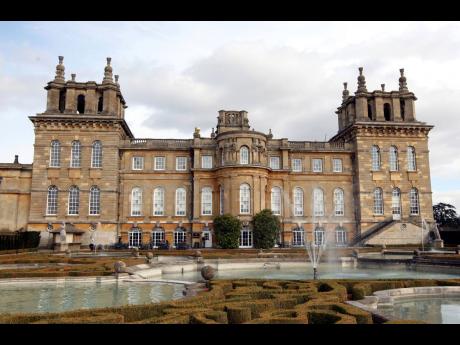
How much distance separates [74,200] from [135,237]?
6.78 m

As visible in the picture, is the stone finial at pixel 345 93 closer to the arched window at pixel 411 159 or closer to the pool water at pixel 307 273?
the arched window at pixel 411 159

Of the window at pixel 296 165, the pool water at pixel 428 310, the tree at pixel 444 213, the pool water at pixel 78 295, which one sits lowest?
the pool water at pixel 428 310

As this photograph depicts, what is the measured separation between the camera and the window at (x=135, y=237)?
133 ft

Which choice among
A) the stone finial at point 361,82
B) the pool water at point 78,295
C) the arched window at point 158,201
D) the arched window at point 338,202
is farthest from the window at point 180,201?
the pool water at point 78,295

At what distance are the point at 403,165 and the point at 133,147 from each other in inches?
1093

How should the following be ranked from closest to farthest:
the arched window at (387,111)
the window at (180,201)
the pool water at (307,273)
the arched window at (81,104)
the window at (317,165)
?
the pool water at (307,273) < the window at (180,201) < the arched window at (81,104) < the window at (317,165) < the arched window at (387,111)

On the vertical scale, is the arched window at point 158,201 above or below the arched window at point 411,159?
below

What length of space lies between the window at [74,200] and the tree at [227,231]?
1348 cm

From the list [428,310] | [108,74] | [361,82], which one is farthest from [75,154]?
[428,310]

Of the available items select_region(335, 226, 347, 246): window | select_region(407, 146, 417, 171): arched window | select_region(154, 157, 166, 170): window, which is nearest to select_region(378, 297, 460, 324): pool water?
select_region(335, 226, 347, 246): window

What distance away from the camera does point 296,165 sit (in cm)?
4384

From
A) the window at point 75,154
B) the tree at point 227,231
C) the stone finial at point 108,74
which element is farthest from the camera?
the stone finial at point 108,74

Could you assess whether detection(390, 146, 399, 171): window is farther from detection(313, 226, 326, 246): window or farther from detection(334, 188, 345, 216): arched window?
detection(313, 226, 326, 246): window
